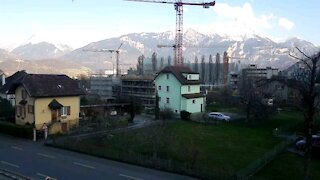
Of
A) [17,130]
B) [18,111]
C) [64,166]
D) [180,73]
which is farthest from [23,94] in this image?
[180,73]

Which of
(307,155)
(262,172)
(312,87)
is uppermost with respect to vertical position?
(312,87)

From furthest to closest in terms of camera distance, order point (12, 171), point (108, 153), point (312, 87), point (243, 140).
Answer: point (243, 140), point (108, 153), point (12, 171), point (312, 87)

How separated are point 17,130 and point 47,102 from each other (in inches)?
159

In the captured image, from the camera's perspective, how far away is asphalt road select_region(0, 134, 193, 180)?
24203 mm

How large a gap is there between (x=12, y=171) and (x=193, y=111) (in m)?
36.4

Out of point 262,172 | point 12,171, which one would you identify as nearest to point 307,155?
point 262,172

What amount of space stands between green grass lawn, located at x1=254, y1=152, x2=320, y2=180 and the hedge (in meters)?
21.7

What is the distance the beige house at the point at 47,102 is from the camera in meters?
38.8

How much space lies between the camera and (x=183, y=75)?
191ft

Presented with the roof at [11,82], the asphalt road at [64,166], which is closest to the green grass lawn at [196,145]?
the asphalt road at [64,166]

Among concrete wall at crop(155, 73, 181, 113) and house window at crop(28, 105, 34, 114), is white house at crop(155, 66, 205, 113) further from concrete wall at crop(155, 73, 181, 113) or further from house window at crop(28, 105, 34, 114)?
house window at crop(28, 105, 34, 114)

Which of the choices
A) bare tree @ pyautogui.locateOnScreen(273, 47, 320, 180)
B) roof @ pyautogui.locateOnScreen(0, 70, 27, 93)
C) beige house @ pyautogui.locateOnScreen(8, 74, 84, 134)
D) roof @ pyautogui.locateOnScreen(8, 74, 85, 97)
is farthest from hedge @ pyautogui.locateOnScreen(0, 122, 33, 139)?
bare tree @ pyautogui.locateOnScreen(273, 47, 320, 180)

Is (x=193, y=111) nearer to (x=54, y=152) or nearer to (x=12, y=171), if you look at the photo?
(x=54, y=152)

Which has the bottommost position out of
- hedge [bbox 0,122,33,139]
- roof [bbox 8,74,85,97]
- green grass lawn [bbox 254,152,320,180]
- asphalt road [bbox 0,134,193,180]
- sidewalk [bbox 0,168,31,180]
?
green grass lawn [bbox 254,152,320,180]
